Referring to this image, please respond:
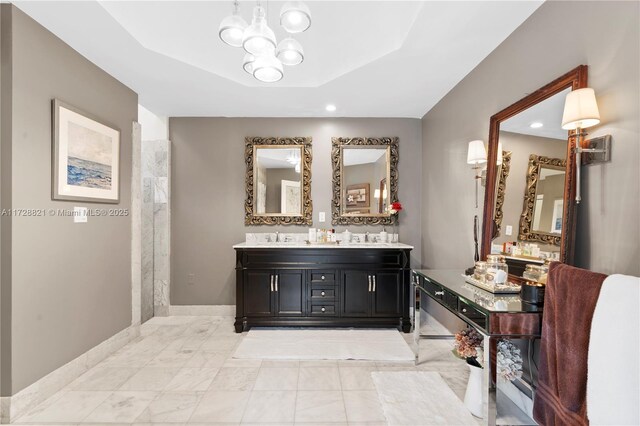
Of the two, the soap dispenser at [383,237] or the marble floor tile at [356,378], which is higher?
the soap dispenser at [383,237]

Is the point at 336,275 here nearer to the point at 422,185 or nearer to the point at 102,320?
the point at 422,185

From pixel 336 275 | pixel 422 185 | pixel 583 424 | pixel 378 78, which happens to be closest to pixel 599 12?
pixel 378 78

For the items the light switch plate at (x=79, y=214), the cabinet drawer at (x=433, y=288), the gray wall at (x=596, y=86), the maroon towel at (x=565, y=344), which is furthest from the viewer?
the light switch plate at (x=79, y=214)

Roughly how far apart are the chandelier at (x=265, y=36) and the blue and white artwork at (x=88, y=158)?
1.66 m

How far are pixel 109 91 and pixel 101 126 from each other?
0.41m

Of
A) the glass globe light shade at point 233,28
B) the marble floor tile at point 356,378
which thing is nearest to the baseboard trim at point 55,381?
the marble floor tile at point 356,378

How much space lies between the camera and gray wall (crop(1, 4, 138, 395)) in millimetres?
1972

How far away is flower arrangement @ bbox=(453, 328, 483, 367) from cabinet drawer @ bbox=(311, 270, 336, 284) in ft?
5.22

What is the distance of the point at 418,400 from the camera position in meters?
2.12

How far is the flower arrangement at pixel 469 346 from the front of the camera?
198cm

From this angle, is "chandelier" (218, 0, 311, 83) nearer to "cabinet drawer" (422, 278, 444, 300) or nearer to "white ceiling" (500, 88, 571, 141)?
"white ceiling" (500, 88, 571, 141)

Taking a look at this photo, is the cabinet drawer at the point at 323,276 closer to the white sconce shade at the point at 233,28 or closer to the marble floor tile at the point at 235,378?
the marble floor tile at the point at 235,378

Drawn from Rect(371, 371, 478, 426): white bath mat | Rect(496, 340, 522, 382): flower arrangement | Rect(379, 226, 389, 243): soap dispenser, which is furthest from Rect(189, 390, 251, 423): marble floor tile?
Rect(379, 226, 389, 243): soap dispenser

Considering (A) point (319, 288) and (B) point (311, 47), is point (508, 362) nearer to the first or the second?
(A) point (319, 288)
